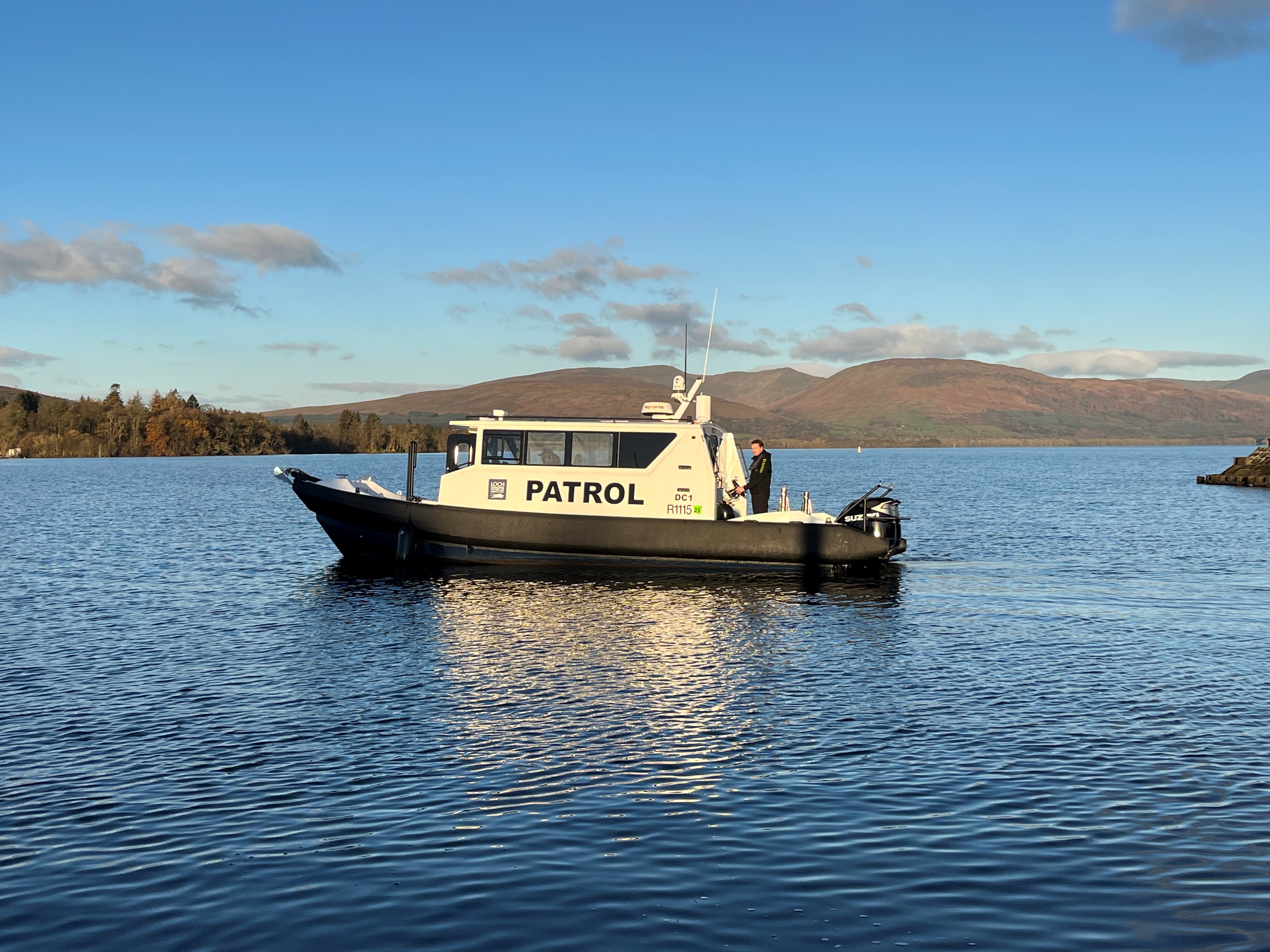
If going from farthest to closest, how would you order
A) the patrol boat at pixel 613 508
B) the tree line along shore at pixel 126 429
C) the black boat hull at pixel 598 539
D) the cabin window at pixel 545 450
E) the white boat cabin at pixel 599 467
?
the tree line along shore at pixel 126 429 < the cabin window at pixel 545 450 < the white boat cabin at pixel 599 467 < the patrol boat at pixel 613 508 < the black boat hull at pixel 598 539

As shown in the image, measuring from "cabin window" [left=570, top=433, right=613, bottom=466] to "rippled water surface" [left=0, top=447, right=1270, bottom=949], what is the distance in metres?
3.80

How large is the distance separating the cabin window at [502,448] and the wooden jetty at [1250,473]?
6731 cm

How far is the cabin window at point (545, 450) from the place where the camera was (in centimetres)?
2603

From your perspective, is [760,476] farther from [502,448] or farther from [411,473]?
[411,473]

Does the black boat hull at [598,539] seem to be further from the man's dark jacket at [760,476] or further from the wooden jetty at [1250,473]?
the wooden jetty at [1250,473]

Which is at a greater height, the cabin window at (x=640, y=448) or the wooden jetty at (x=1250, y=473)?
the wooden jetty at (x=1250, y=473)

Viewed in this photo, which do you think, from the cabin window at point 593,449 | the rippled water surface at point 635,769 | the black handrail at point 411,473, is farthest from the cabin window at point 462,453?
the rippled water surface at point 635,769

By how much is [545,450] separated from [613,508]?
220 cm

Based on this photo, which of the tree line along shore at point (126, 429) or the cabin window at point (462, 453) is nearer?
the cabin window at point (462, 453)

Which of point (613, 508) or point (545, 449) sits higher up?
point (545, 449)

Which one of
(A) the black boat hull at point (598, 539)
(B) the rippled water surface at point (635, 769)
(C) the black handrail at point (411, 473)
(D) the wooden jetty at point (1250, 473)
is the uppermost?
(D) the wooden jetty at point (1250, 473)

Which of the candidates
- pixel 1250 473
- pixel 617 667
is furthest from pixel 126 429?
pixel 617 667

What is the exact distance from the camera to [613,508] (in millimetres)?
25734

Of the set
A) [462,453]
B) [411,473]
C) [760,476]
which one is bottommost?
[411,473]
